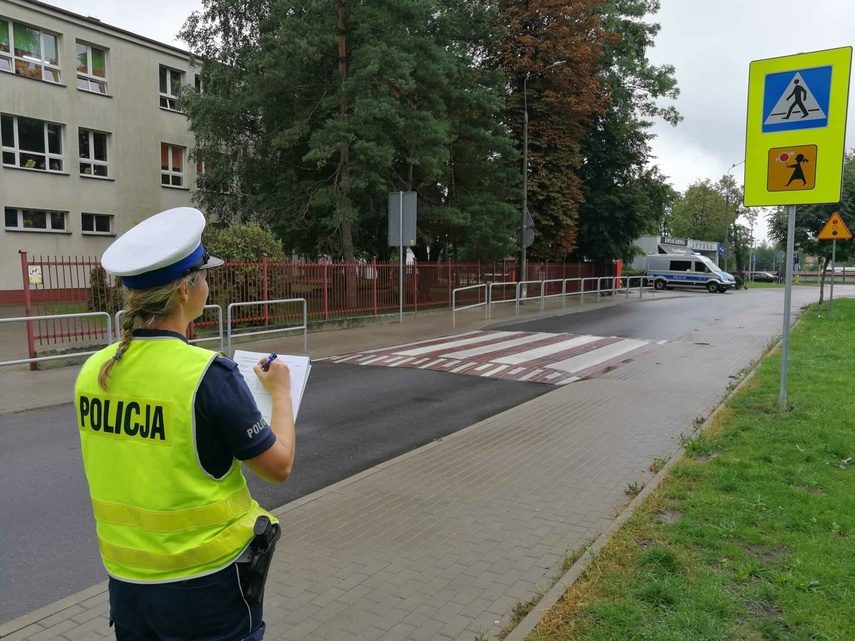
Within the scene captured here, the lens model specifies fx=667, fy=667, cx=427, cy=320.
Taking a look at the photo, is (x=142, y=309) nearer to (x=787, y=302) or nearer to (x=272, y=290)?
(x=787, y=302)

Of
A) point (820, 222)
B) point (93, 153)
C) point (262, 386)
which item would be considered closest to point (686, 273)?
point (820, 222)

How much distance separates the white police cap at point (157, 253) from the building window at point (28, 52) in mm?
25603

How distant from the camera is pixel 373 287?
1792 centimetres

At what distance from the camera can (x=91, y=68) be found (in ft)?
82.1

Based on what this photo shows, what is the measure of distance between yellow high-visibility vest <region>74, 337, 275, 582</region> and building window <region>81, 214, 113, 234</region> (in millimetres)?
26025

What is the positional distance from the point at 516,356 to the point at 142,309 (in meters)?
11.2

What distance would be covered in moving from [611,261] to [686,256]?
10.0 m

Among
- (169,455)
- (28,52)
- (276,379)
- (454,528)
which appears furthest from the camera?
(28,52)

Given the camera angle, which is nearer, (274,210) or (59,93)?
(274,210)

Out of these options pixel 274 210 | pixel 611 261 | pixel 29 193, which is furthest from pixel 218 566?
pixel 611 261

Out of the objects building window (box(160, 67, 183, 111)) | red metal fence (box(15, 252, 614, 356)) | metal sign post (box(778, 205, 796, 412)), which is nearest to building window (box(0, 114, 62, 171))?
building window (box(160, 67, 183, 111))

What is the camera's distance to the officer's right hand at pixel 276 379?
6.41ft

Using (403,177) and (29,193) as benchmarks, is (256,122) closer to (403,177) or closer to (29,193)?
(403,177)

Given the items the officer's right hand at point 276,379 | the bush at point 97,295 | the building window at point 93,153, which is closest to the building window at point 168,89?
the building window at point 93,153
